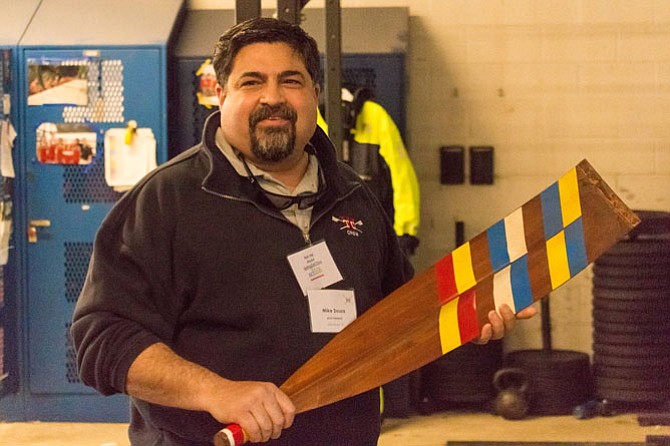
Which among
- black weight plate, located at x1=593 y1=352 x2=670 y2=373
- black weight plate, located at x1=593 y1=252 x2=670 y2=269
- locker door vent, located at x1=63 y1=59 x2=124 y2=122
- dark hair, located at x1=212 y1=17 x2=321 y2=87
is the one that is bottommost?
black weight plate, located at x1=593 y1=352 x2=670 y2=373

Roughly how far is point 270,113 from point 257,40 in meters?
0.15

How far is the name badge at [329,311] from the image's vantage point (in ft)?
6.95

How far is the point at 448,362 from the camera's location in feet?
18.5

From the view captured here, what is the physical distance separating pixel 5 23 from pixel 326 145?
3.83m

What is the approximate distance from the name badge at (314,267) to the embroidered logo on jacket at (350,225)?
84 mm

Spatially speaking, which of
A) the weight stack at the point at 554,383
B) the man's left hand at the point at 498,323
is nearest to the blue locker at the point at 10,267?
the weight stack at the point at 554,383

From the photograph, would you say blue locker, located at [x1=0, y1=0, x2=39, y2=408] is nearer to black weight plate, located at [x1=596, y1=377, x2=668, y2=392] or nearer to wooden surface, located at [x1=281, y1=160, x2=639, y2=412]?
black weight plate, located at [x1=596, y1=377, x2=668, y2=392]

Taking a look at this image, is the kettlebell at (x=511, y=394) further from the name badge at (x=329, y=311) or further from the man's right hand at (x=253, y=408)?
the man's right hand at (x=253, y=408)

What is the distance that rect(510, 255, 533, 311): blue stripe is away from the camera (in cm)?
202

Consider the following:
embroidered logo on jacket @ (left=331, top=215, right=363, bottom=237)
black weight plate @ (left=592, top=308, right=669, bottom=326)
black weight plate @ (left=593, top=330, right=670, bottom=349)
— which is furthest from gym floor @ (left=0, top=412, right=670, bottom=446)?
embroidered logo on jacket @ (left=331, top=215, right=363, bottom=237)

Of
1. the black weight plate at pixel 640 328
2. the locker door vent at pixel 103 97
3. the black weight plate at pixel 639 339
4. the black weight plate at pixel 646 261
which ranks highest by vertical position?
the locker door vent at pixel 103 97

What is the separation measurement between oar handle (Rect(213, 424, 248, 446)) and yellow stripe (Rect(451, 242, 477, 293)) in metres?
0.54

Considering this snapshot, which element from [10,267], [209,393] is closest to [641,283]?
[10,267]

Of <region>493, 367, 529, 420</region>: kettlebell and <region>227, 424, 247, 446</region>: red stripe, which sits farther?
<region>493, 367, 529, 420</region>: kettlebell
